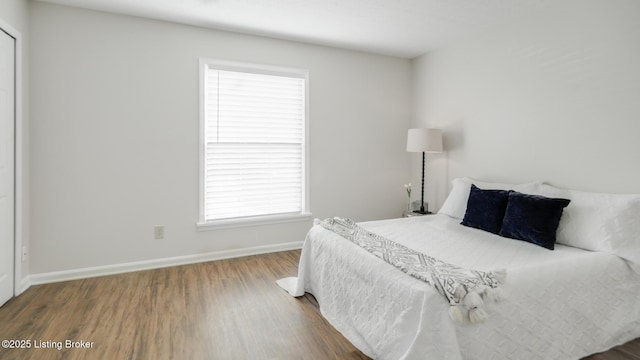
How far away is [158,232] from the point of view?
347cm

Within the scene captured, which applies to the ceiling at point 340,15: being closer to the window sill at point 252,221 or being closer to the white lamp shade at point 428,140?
the white lamp shade at point 428,140

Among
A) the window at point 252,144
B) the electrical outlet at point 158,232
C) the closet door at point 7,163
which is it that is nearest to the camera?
the closet door at point 7,163

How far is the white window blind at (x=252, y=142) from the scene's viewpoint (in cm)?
367

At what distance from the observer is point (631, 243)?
219 cm

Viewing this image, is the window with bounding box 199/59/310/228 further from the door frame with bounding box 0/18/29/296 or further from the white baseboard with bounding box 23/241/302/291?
the door frame with bounding box 0/18/29/296

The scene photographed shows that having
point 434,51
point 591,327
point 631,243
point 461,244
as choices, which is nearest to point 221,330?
point 461,244

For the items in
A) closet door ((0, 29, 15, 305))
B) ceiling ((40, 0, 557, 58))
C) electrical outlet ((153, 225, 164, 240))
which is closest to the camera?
closet door ((0, 29, 15, 305))

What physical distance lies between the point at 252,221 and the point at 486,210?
2405 mm

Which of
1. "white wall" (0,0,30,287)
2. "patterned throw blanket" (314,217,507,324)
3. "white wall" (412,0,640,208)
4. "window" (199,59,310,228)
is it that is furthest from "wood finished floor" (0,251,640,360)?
"white wall" (412,0,640,208)

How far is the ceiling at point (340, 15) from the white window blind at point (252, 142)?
1.67 feet

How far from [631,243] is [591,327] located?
655 millimetres

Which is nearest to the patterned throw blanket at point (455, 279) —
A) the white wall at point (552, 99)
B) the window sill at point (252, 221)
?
the white wall at point (552, 99)

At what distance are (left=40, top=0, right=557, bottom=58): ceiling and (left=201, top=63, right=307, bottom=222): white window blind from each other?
0.51m

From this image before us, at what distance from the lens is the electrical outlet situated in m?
3.46
